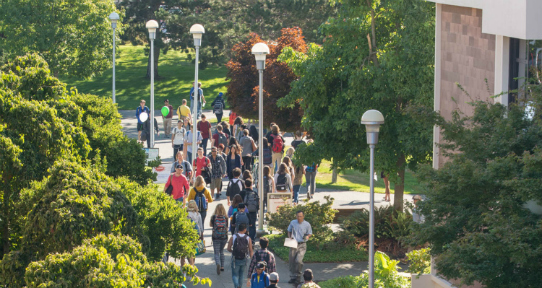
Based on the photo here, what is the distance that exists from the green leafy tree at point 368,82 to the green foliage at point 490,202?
728 cm

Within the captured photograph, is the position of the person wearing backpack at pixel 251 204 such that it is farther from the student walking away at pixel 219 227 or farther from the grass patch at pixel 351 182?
the grass patch at pixel 351 182

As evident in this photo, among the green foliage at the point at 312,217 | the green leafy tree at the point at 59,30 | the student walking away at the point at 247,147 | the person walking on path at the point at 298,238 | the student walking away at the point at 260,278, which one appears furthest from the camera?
the green leafy tree at the point at 59,30

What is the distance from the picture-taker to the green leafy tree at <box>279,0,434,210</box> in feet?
55.2

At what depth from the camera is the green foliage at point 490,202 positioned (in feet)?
25.9

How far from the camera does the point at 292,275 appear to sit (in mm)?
15453

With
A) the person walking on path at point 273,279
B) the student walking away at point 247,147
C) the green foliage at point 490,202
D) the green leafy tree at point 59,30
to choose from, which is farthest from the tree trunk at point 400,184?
the green leafy tree at point 59,30

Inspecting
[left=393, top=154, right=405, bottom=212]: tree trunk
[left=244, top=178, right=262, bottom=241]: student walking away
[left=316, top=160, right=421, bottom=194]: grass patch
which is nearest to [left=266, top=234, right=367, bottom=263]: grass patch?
[left=244, top=178, right=262, bottom=241]: student walking away

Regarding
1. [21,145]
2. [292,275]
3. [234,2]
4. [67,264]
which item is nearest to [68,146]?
[21,145]

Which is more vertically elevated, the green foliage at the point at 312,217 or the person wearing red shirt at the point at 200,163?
the person wearing red shirt at the point at 200,163

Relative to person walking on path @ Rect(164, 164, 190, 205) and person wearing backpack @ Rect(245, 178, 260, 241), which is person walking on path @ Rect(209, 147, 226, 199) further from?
person wearing backpack @ Rect(245, 178, 260, 241)

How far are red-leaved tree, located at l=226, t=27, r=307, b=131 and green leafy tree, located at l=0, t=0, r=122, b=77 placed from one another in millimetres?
13349

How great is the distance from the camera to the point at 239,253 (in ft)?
45.8

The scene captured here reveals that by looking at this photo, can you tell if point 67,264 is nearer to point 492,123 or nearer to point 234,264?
point 492,123

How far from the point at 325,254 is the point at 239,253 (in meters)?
4.00
